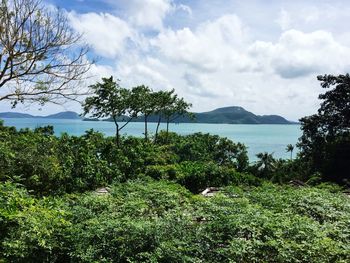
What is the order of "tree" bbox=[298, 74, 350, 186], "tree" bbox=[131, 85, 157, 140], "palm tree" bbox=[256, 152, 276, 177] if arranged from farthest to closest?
1. "palm tree" bbox=[256, 152, 276, 177]
2. "tree" bbox=[131, 85, 157, 140]
3. "tree" bbox=[298, 74, 350, 186]

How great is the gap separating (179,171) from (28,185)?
5836mm

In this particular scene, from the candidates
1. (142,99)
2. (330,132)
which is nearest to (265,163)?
(330,132)

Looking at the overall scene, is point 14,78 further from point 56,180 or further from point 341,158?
point 341,158

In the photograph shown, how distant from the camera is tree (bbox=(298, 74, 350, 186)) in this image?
2500cm

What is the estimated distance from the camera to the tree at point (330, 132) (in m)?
25.0

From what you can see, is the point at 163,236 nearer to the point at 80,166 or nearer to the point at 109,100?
the point at 80,166

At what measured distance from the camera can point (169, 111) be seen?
39500mm

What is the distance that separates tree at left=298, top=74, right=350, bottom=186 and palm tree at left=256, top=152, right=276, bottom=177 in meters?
6.05

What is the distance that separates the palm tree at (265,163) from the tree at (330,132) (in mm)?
6050

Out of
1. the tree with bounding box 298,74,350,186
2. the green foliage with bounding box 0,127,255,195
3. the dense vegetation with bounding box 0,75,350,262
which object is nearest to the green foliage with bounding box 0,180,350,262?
the dense vegetation with bounding box 0,75,350,262

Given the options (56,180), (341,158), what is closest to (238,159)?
(341,158)

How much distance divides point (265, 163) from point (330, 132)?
843 cm

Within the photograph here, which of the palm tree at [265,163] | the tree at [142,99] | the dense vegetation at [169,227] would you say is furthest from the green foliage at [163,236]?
the palm tree at [265,163]

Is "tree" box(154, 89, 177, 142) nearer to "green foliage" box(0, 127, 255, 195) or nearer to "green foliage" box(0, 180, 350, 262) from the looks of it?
"green foliage" box(0, 127, 255, 195)
